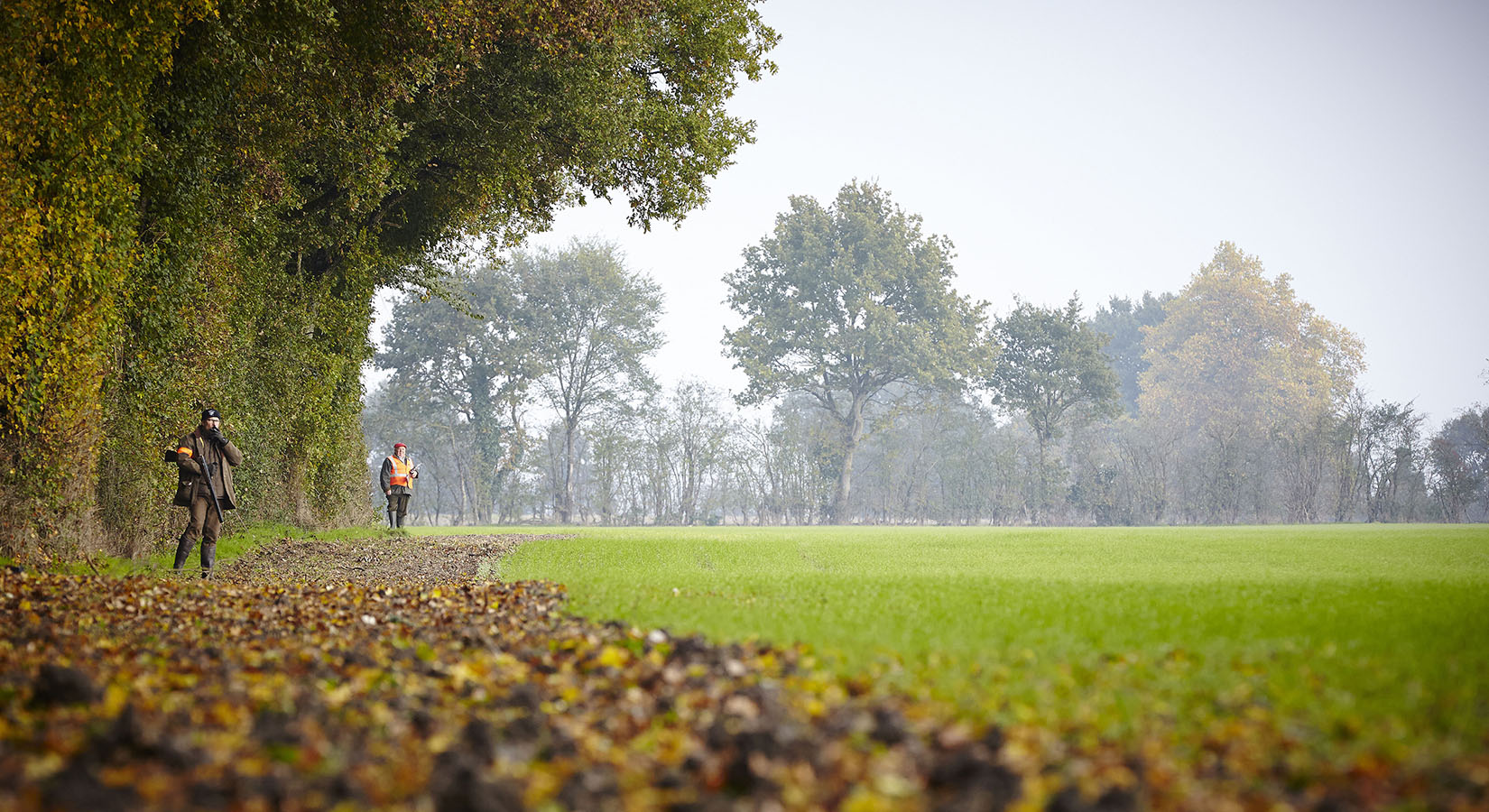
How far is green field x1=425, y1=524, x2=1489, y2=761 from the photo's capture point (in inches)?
139

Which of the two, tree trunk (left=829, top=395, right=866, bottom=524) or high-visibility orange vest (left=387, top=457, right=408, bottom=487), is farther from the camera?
tree trunk (left=829, top=395, right=866, bottom=524)

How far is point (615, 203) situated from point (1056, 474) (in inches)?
1378

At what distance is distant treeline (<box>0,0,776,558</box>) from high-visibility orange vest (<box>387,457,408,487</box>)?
1.20 m

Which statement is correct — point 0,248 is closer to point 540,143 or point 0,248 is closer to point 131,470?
point 131,470

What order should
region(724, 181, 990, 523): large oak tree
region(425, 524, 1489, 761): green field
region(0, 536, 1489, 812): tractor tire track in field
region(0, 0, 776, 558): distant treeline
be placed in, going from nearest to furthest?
region(0, 536, 1489, 812): tractor tire track in field < region(425, 524, 1489, 761): green field < region(0, 0, 776, 558): distant treeline < region(724, 181, 990, 523): large oak tree

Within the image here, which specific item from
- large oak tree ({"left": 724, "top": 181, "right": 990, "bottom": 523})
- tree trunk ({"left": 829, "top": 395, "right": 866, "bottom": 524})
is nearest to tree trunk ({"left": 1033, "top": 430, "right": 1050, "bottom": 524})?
large oak tree ({"left": 724, "top": 181, "right": 990, "bottom": 523})

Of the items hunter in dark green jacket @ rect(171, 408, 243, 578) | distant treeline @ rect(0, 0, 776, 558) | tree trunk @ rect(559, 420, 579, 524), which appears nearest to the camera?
distant treeline @ rect(0, 0, 776, 558)

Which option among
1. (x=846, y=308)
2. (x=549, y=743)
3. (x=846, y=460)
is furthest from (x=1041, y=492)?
(x=549, y=743)

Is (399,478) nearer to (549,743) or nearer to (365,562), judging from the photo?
(365,562)

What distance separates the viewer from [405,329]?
158 feet

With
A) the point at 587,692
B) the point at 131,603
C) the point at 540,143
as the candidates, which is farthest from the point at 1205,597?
the point at 540,143

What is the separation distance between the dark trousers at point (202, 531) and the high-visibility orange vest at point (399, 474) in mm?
10730

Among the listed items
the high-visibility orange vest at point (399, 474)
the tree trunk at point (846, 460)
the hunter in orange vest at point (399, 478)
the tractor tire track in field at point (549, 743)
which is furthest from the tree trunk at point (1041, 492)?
the tractor tire track in field at point (549, 743)

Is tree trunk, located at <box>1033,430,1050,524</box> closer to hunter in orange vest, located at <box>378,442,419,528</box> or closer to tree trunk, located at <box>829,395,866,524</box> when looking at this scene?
tree trunk, located at <box>829,395,866,524</box>
